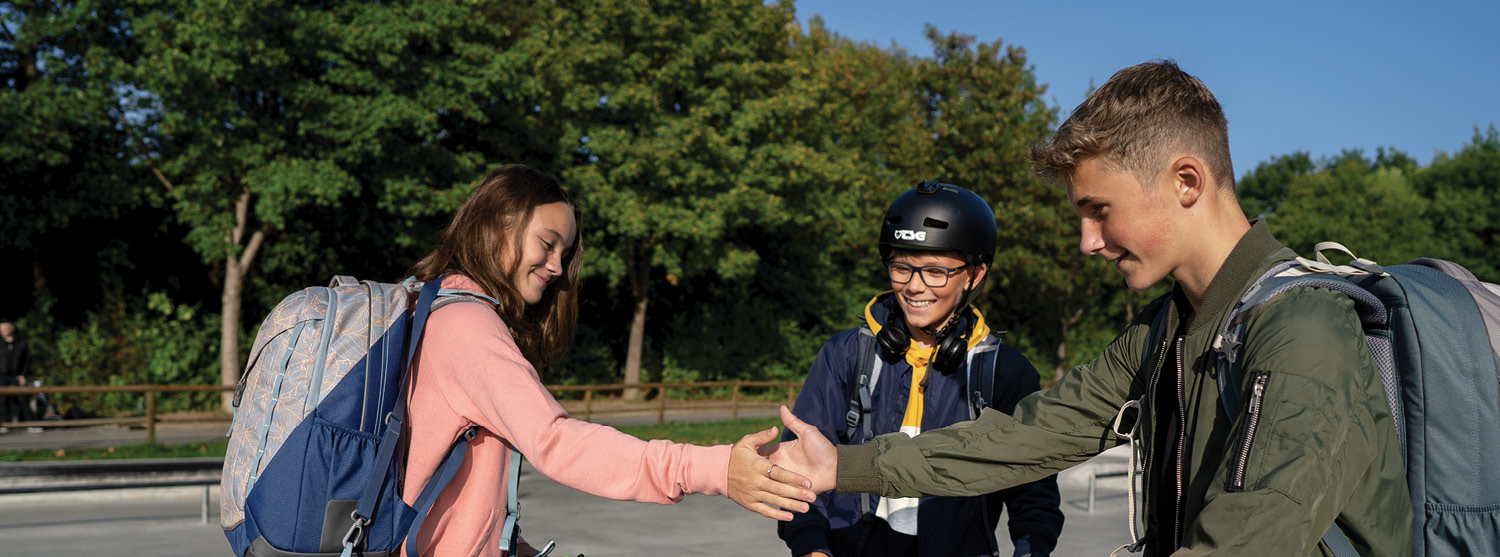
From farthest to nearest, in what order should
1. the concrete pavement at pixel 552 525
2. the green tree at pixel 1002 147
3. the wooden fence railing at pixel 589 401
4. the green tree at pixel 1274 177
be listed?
the green tree at pixel 1274 177, the green tree at pixel 1002 147, the wooden fence railing at pixel 589 401, the concrete pavement at pixel 552 525

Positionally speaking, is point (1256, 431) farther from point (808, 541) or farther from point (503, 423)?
point (808, 541)

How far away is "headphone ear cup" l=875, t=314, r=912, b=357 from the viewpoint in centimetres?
371

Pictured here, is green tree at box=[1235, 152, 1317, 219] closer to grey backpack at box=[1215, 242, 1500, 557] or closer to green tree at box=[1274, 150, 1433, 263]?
green tree at box=[1274, 150, 1433, 263]

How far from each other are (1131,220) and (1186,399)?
0.44 m

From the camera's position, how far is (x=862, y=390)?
3.69 m

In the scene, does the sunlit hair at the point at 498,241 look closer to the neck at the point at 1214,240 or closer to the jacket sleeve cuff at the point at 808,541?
the jacket sleeve cuff at the point at 808,541

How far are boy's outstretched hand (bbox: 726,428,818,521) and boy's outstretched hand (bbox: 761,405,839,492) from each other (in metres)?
0.13

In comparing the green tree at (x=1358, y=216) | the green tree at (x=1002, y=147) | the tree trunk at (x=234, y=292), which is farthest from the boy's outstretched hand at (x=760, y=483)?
the green tree at (x=1358, y=216)

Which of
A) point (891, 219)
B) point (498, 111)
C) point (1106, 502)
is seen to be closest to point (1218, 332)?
point (891, 219)

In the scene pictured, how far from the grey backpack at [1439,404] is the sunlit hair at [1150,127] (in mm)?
491

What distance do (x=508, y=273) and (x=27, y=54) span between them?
849 inches

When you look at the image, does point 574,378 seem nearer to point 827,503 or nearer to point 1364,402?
point 827,503

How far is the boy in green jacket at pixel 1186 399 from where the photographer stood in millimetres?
1720

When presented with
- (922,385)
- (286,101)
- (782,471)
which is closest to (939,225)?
(922,385)
